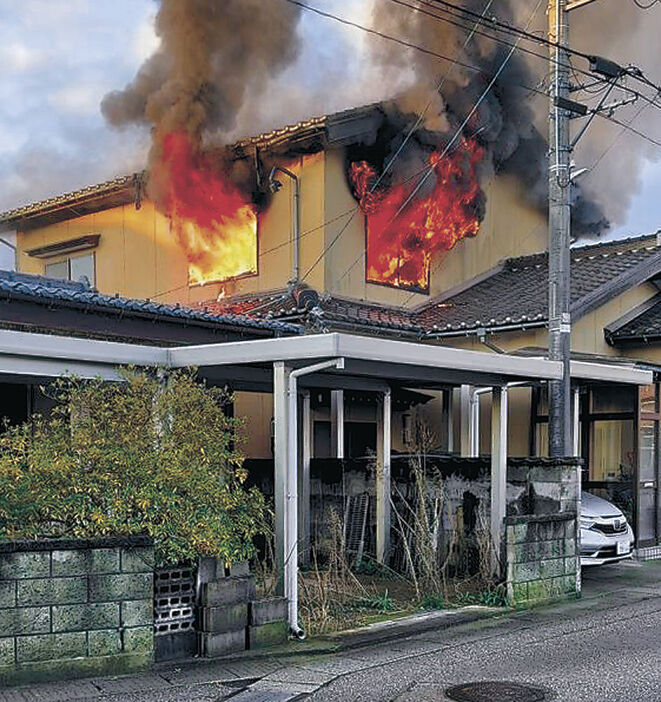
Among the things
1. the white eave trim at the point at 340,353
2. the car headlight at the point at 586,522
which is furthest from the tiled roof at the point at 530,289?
the white eave trim at the point at 340,353

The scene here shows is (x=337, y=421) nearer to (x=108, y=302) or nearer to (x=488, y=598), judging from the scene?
(x=488, y=598)

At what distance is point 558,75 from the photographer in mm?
11391

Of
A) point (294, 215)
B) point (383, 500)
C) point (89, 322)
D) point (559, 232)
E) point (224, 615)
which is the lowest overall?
point (224, 615)

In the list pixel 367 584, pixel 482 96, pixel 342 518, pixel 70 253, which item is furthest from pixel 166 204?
pixel 367 584

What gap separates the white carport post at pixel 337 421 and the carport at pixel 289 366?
6.77 ft

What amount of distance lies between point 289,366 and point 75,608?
280cm

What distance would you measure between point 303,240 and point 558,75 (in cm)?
539

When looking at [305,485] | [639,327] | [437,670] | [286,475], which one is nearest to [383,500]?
[305,485]

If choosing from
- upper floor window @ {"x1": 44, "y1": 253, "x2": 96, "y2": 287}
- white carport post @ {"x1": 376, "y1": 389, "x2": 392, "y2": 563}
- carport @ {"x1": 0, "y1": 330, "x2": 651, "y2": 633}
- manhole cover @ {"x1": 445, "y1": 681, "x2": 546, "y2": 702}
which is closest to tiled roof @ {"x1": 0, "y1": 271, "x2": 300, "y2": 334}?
carport @ {"x1": 0, "y1": 330, "x2": 651, "y2": 633}

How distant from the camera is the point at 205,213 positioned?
1694 centimetres

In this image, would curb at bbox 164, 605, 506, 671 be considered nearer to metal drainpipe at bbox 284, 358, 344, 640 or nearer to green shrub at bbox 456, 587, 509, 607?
green shrub at bbox 456, 587, 509, 607

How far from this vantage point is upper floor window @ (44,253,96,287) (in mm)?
19281

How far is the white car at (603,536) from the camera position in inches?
451

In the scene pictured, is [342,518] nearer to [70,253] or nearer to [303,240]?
[303,240]
